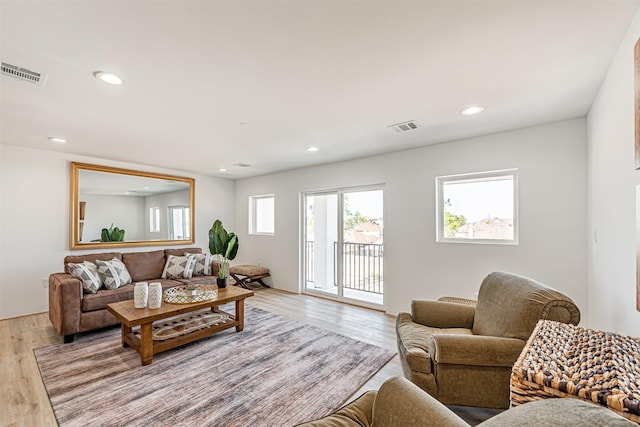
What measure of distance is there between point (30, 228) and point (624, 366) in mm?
5951

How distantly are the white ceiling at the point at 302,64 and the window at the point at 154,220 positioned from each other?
216 centimetres

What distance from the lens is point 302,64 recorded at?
1.89m

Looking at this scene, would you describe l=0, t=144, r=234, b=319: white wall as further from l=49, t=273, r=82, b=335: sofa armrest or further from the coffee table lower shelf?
the coffee table lower shelf

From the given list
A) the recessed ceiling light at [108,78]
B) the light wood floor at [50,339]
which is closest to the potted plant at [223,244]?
the light wood floor at [50,339]

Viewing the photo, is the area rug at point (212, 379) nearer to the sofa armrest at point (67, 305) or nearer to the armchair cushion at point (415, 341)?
the sofa armrest at point (67, 305)

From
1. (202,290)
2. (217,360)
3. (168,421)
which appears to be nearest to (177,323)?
(202,290)

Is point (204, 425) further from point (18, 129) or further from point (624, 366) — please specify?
point (18, 129)

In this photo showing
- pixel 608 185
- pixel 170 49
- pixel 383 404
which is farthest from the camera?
pixel 608 185

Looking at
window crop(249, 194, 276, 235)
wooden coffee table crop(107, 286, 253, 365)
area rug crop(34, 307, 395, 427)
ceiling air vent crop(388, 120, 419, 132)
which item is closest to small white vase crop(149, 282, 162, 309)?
wooden coffee table crop(107, 286, 253, 365)

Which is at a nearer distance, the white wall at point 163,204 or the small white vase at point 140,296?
the small white vase at point 140,296

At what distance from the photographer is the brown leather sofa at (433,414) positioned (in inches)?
24.9

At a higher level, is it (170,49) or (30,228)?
(170,49)

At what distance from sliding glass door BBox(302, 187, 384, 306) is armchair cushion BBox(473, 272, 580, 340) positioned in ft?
7.60

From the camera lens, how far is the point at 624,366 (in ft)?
3.01
